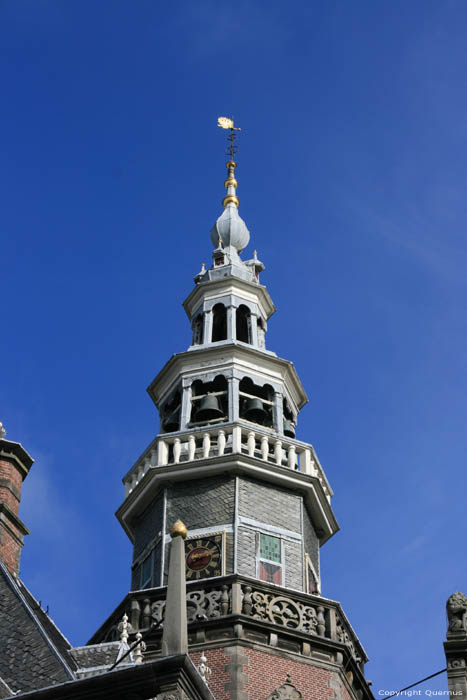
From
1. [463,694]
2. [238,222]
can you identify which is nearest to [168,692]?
[463,694]

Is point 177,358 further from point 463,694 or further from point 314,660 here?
point 463,694

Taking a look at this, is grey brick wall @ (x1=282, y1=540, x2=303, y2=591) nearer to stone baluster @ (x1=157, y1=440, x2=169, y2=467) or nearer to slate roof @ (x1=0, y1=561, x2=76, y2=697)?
stone baluster @ (x1=157, y1=440, x2=169, y2=467)

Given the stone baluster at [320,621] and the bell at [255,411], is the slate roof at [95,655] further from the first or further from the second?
the bell at [255,411]

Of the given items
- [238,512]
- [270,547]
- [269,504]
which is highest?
[269,504]

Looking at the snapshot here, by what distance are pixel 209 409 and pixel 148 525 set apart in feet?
11.9

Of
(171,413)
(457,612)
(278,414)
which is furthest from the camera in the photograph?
(171,413)

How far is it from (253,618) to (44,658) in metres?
8.88

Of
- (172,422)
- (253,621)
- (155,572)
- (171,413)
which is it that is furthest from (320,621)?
(171,413)

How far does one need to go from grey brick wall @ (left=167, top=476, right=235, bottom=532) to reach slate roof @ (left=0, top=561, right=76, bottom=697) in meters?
8.70

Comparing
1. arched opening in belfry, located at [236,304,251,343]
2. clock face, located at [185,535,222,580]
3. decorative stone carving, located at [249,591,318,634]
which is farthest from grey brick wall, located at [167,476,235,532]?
arched opening in belfry, located at [236,304,251,343]

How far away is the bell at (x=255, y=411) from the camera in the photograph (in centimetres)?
3766

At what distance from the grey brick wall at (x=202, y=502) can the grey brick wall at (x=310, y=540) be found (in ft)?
7.30

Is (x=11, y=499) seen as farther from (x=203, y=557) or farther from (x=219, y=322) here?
(x=219, y=322)

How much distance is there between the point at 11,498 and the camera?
28109mm
